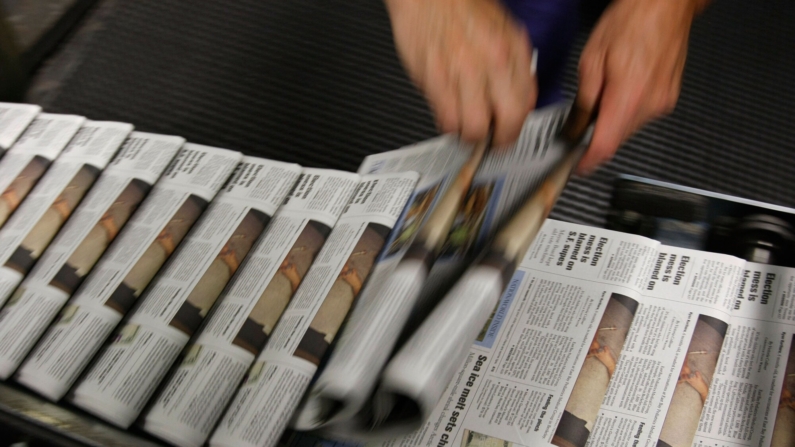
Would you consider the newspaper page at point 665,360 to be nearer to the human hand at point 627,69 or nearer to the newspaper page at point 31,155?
the human hand at point 627,69

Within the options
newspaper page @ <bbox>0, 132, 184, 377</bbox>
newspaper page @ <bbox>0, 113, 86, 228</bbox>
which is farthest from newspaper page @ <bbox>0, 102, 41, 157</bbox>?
newspaper page @ <bbox>0, 132, 184, 377</bbox>

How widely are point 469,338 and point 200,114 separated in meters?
0.62

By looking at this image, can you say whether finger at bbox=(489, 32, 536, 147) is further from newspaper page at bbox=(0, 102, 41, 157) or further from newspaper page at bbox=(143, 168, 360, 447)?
newspaper page at bbox=(0, 102, 41, 157)

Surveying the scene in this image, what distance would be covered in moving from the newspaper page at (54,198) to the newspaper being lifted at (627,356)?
39 cm

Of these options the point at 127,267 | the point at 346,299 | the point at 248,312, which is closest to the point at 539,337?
the point at 346,299

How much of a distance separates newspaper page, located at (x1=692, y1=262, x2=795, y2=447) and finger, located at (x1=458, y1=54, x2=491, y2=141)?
37 centimetres

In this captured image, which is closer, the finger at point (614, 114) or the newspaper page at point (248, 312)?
the finger at point (614, 114)

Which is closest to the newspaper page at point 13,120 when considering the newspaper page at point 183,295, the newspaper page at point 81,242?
the newspaper page at point 81,242

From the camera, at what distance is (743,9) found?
96 cm

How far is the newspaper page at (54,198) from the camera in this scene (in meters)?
0.69

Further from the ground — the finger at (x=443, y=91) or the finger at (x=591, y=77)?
the finger at (x=591, y=77)

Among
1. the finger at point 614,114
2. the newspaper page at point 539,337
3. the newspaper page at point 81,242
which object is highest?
the finger at point 614,114

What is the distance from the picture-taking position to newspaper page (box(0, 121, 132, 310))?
0.69m

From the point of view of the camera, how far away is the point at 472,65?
451 millimetres
